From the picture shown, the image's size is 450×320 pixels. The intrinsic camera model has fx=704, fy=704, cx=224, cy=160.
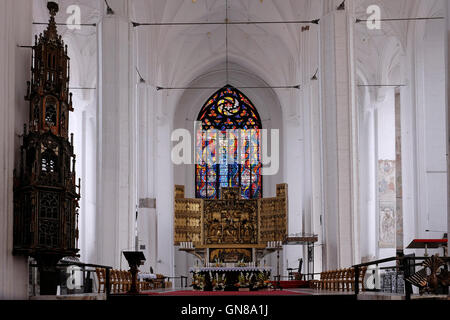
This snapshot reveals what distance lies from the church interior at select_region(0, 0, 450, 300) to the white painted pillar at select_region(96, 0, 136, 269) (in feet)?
0.16

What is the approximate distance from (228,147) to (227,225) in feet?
21.6

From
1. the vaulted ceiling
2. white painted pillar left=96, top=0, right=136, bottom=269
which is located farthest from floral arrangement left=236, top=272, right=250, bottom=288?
the vaulted ceiling

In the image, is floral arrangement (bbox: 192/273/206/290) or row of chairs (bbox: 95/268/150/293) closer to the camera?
row of chairs (bbox: 95/268/150/293)

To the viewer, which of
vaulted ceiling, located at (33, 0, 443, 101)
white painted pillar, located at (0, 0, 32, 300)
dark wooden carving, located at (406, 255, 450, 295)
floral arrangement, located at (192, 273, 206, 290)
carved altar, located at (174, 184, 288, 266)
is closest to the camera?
dark wooden carving, located at (406, 255, 450, 295)

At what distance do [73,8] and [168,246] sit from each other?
41.4 ft

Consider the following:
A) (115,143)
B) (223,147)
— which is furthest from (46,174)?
(223,147)

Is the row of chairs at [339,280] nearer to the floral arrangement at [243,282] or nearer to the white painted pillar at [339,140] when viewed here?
the white painted pillar at [339,140]

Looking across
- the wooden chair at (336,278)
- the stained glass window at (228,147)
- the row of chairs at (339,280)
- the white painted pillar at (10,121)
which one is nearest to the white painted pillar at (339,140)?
the row of chairs at (339,280)

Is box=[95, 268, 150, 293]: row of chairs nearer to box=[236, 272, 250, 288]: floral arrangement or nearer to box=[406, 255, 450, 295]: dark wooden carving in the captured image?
box=[236, 272, 250, 288]: floral arrangement

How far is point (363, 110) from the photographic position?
32.3 meters

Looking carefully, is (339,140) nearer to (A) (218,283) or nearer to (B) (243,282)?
(B) (243,282)

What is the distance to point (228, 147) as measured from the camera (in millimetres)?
36281

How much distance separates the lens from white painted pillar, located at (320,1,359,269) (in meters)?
18.7
